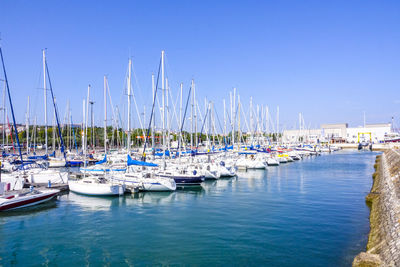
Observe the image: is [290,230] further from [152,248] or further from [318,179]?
[318,179]

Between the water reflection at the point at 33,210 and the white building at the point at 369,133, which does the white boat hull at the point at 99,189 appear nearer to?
the water reflection at the point at 33,210

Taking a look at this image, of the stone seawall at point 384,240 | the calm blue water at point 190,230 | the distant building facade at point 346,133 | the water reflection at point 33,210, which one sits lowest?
the calm blue water at point 190,230

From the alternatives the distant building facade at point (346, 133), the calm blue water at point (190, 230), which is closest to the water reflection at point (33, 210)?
the calm blue water at point (190, 230)

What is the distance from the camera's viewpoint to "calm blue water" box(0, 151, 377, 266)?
46.2ft

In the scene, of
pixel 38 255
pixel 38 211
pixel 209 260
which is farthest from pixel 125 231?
pixel 38 211

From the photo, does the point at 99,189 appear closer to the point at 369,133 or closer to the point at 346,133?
the point at 369,133

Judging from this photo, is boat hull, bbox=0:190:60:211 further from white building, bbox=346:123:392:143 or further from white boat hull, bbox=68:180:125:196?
white building, bbox=346:123:392:143

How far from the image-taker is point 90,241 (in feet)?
53.6

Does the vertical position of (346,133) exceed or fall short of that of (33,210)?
it exceeds it

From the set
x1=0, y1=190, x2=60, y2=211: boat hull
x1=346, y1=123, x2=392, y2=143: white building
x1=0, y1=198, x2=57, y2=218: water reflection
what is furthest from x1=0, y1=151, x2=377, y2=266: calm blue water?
x1=346, y1=123, x2=392, y2=143: white building

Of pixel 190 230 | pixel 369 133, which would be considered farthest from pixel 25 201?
pixel 369 133

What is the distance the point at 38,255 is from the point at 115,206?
33.5 feet

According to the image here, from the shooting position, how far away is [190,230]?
18.0 metres

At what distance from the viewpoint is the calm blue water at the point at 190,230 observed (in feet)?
46.2
